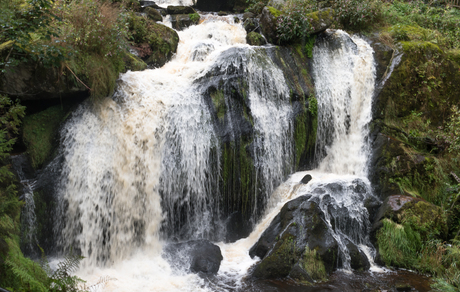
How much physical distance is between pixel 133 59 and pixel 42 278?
6181mm

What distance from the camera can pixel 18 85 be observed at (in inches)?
234

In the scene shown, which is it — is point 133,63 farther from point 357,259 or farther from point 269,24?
point 357,259

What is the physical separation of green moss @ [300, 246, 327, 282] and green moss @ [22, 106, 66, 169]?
557 cm

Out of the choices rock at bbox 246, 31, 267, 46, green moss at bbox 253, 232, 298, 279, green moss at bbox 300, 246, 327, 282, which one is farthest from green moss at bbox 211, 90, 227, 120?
green moss at bbox 300, 246, 327, 282

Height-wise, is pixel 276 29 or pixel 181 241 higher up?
pixel 276 29

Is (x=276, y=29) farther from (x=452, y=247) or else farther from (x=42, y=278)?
(x=42, y=278)

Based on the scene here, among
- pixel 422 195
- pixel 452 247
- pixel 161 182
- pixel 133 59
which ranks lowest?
pixel 452 247

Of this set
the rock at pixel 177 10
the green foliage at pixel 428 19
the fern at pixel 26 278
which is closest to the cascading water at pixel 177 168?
the fern at pixel 26 278

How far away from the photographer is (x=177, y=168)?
7164 millimetres

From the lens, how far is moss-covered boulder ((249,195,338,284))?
599cm

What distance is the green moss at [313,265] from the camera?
592 centimetres

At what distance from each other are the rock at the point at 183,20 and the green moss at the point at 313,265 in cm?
922

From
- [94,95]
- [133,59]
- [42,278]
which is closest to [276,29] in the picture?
[133,59]

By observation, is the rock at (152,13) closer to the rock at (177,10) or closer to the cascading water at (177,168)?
the rock at (177,10)
